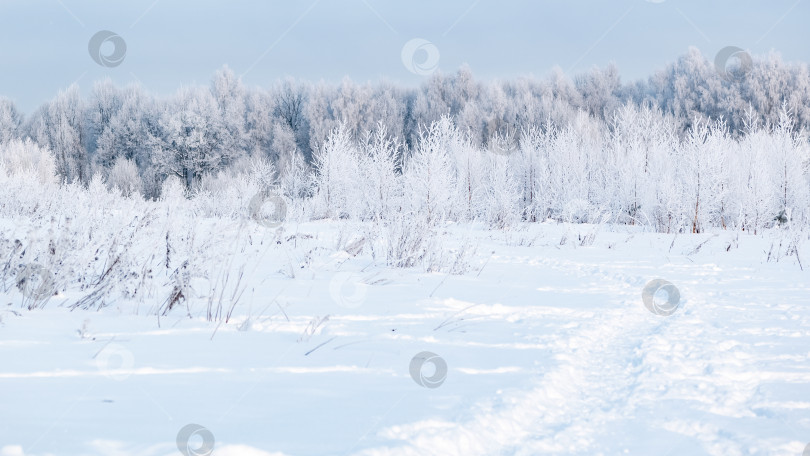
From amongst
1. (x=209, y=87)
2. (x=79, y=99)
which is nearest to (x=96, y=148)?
(x=79, y=99)

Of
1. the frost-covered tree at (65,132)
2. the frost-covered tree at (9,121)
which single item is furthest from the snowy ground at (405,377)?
the frost-covered tree at (9,121)

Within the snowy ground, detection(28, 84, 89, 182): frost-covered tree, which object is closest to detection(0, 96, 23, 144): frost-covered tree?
detection(28, 84, 89, 182): frost-covered tree

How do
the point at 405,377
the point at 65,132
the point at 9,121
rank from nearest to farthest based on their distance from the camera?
the point at 405,377, the point at 65,132, the point at 9,121

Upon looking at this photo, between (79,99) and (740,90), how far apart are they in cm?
5157

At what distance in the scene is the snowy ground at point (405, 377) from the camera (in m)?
1.96

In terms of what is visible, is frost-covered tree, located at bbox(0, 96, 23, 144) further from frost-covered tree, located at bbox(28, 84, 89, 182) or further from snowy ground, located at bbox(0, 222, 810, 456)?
snowy ground, located at bbox(0, 222, 810, 456)

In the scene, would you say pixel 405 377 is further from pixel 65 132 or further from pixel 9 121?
pixel 9 121

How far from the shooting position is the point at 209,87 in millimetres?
48969

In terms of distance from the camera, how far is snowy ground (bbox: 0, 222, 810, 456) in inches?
77.4

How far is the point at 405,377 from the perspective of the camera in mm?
2711

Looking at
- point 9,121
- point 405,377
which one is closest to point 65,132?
point 9,121

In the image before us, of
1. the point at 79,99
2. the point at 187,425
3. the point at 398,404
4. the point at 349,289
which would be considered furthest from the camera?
the point at 79,99

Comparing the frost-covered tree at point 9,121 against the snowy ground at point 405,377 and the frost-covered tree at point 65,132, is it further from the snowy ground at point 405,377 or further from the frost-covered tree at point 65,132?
the snowy ground at point 405,377

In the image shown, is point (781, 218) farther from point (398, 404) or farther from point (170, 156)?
point (170, 156)
